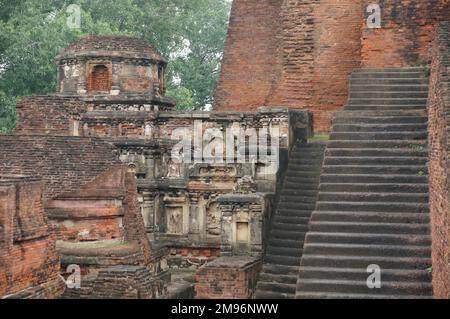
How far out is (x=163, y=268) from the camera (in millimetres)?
14906

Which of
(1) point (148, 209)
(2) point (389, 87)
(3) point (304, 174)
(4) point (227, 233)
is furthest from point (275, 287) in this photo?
(1) point (148, 209)

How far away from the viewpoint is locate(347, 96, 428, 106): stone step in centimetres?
1190

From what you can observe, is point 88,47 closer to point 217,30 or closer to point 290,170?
point 290,170

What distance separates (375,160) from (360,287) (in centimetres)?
246

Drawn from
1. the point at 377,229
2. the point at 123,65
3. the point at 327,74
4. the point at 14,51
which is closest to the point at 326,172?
the point at 377,229

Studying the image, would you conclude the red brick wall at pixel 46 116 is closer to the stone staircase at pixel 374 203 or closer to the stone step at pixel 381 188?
the stone staircase at pixel 374 203

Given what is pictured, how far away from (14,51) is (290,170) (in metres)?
13.2

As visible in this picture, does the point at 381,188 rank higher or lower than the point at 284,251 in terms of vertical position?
higher

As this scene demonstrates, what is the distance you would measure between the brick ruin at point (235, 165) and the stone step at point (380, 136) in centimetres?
2

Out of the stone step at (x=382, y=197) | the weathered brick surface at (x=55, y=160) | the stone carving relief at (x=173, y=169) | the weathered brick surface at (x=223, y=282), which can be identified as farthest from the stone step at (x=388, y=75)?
the stone carving relief at (x=173, y=169)

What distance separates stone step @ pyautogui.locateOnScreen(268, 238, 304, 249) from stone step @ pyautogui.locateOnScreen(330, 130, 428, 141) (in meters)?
2.40

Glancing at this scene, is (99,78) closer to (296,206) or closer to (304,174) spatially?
(304,174)

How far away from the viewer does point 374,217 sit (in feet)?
31.8

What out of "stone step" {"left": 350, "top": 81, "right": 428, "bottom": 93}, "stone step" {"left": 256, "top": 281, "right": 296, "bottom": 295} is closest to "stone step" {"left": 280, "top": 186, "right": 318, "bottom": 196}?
"stone step" {"left": 256, "top": 281, "right": 296, "bottom": 295}
